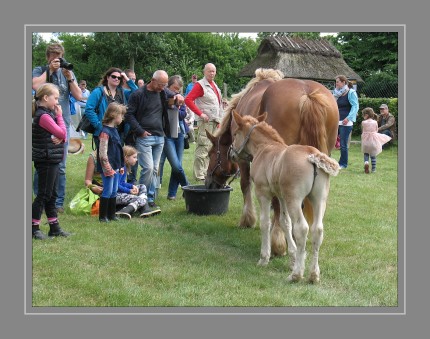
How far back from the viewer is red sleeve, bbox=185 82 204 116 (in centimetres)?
952

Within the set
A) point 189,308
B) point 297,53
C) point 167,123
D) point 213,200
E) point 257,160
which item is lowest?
point 189,308

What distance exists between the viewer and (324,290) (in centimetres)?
479

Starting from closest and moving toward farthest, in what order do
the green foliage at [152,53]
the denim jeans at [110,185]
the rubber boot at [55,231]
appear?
the rubber boot at [55,231] → the denim jeans at [110,185] → the green foliage at [152,53]

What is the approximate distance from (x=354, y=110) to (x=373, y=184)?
2693mm

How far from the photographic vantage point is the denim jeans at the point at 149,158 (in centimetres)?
816

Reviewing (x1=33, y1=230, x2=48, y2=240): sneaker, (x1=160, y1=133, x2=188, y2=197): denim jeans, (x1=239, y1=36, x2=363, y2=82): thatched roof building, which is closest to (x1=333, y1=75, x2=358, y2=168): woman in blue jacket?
(x1=160, y1=133, x2=188, y2=197): denim jeans

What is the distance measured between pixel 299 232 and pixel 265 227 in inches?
26.1

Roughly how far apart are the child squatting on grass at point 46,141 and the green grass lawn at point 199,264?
589 mm

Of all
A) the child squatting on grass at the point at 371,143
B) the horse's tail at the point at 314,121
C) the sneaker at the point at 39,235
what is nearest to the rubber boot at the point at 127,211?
the sneaker at the point at 39,235

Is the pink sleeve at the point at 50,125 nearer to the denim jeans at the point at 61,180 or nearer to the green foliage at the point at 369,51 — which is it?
the denim jeans at the point at 61,180

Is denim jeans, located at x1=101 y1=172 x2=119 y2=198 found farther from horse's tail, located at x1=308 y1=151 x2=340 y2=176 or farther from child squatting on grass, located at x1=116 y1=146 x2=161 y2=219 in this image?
horse's tail, located at x1=308 y1=151 x2=340 y2=176

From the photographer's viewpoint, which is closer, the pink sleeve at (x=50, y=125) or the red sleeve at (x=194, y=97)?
the pink sleeve at (x=50, y=125)
